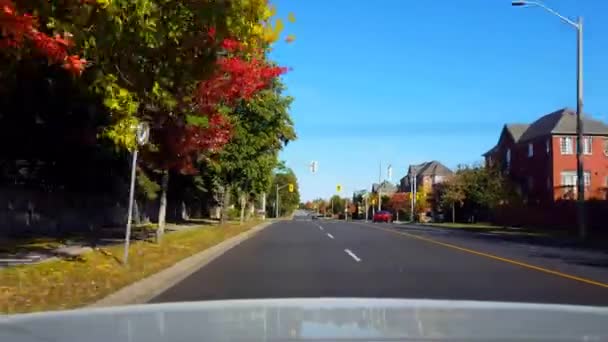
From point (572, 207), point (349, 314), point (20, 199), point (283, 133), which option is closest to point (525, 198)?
point (572, 207)

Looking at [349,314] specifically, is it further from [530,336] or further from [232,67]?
[232,67]

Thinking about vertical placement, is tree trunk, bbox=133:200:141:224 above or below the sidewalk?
above

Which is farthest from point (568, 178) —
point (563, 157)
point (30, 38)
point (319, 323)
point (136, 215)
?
point (319, 323)

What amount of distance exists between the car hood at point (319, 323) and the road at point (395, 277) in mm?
5377

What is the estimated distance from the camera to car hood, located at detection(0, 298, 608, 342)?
411 centimetres

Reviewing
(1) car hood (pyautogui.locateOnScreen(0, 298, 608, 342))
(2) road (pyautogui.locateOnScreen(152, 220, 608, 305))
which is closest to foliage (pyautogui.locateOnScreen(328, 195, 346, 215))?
(2) road (pyautogui.locateOnScreen(152, 220, 608, 305))

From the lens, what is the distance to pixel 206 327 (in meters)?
4.60

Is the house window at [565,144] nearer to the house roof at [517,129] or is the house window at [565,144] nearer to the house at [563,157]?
the house at [563,157]

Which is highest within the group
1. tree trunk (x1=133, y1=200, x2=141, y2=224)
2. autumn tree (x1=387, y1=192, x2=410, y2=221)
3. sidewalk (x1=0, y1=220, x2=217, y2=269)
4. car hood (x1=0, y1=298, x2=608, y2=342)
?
autumn tree (x1=387, y1=192, x2=410, y2=221)

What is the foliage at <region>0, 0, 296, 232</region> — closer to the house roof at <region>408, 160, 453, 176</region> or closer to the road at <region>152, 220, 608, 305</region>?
the road at <region>152, 220, 608, 305</region>

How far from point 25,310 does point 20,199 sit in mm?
13730

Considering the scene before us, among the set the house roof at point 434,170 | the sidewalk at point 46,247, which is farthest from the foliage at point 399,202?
the sidewalk at point 46,247

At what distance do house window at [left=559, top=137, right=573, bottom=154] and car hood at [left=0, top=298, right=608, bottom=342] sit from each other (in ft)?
189

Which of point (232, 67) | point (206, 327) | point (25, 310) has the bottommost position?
point (25, 310)
